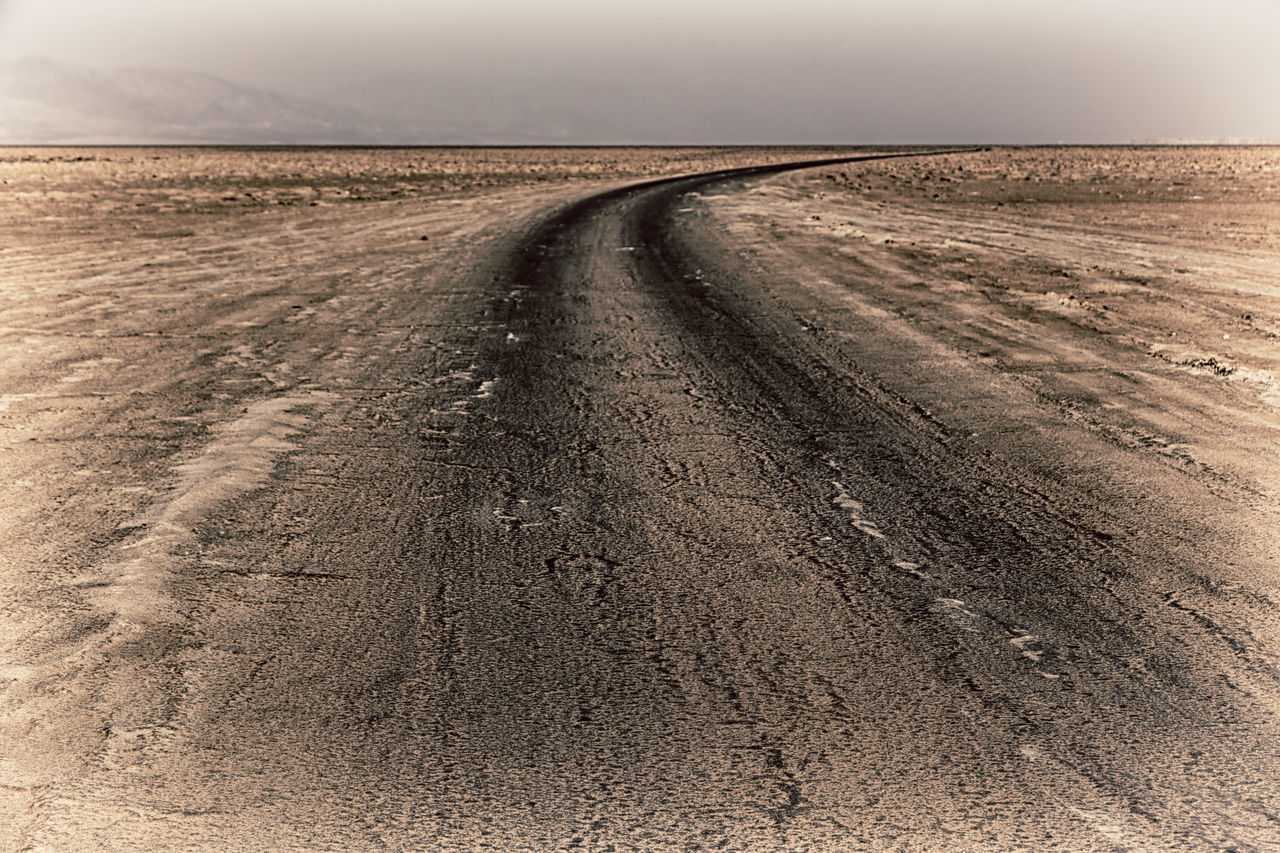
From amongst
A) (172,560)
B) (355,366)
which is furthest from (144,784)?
(355,366)

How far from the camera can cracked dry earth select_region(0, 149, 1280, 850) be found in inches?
112

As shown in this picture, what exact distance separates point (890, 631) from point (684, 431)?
2736 millimetres

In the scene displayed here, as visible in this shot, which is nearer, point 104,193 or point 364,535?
point 364,535

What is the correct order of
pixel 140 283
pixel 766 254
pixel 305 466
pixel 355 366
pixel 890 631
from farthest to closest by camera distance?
pixel 766 254 → pixel 140 283 → pixel 355 366 → pixel 305 466 → pixel 890 631

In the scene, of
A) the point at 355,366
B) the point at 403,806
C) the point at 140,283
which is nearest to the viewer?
the point at 403,806

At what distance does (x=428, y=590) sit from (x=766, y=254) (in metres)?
11.8

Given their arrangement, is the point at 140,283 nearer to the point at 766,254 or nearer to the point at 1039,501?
the point at 766,254

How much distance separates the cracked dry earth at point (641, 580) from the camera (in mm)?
2834

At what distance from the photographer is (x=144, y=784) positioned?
9.46 ft

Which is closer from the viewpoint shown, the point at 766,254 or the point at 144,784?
the point at 144,784

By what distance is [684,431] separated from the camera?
632 centimetres

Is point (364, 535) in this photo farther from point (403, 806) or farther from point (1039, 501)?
→ point (1039, 501)

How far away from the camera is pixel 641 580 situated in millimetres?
Result: 4203

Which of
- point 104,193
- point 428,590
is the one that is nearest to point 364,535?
point 428,590
